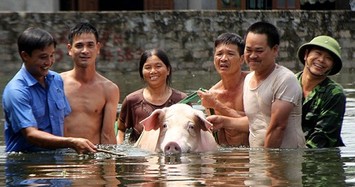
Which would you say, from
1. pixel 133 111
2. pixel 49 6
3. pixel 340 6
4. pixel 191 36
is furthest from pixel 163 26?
pixel 133 111

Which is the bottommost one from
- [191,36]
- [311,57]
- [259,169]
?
[259,169]

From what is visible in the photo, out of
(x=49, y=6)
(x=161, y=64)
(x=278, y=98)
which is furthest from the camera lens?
(x=49, y=6)

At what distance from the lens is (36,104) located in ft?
37.0

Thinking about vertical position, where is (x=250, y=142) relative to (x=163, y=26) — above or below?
below

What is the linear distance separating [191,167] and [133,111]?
250 cm

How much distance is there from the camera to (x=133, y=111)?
1337 centimetres

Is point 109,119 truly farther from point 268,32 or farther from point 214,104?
point 268,32

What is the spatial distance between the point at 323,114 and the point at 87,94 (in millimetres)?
2357

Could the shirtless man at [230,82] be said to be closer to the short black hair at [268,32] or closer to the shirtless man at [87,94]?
the short black hair at [268,32]

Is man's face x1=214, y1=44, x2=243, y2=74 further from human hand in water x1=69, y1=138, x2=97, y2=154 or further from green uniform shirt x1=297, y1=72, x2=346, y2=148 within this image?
human hand in water x1=69, y1=138, x2=97, y2=154

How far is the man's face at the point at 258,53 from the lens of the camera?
468 inches

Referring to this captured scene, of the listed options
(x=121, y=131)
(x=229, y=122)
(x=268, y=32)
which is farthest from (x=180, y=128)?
(x=121, y=131)

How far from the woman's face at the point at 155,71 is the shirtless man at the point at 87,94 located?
0.61 m

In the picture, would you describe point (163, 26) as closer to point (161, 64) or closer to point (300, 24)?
point (300, 24)
